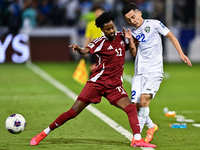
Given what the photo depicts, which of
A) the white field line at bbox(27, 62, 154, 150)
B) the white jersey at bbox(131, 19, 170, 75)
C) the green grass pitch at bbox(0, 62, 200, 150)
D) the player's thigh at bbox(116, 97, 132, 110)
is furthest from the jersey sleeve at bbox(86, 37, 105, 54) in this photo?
the white field line at bbox(27, 62, 154, 150)

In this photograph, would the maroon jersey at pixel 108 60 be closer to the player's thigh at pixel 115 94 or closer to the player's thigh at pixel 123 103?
the player's thigh at pixel 115 94

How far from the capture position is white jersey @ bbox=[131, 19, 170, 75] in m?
6.59

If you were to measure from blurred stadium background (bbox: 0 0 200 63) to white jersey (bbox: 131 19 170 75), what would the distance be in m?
16.1

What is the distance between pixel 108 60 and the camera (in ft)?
20.9

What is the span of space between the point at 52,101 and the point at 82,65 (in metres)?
3.99

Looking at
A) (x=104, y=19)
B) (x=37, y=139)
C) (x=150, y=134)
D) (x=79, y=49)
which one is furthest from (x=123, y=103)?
(x=37, y=139)

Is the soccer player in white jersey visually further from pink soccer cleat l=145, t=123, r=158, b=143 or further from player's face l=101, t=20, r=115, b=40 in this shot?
player's face l=101, t=20, r=115, b=40

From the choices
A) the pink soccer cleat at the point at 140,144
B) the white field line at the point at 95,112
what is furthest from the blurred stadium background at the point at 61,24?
the pink soccer cleat at the point at 140,144

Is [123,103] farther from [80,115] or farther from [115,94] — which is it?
[80,115]

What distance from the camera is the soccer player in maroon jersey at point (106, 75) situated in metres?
6.24

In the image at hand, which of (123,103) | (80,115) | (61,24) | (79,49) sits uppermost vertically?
(61,24)

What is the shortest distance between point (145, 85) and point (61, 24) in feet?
58.8

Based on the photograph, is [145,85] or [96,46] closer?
[96,46]

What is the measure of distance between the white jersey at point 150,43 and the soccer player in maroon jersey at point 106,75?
0.26m
